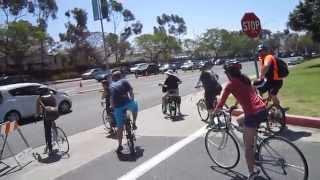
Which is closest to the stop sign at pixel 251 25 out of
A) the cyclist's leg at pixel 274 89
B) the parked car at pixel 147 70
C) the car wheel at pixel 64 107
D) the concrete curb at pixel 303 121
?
the concrete curb at pixel 303 121

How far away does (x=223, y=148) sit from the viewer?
8.34m

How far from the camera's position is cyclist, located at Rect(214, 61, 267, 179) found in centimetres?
701

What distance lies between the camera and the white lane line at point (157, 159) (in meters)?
8.61

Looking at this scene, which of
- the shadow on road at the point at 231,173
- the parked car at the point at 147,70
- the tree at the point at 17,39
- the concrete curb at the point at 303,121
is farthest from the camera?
the parked car at the point at 147,70

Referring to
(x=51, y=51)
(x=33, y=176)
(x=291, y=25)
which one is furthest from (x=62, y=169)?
(x=51, y=51)

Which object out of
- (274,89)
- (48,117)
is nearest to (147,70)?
(274,89)

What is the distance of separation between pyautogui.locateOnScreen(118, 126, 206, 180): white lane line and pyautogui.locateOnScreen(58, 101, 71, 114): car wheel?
10466 mm

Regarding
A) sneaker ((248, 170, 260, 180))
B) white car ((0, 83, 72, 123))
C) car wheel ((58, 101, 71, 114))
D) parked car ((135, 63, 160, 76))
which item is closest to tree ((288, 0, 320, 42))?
parked car ((135, 63, 160, 76))

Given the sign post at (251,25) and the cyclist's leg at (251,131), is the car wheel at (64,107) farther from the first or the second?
the cyclist's leg at (251,131)

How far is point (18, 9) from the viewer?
7088cm

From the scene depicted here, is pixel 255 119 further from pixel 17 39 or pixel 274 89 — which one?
pixel 17 39

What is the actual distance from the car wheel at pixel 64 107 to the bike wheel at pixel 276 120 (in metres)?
12.3

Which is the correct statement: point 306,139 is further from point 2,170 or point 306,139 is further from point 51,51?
point 51,51

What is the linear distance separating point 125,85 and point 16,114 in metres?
10.2
